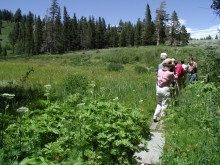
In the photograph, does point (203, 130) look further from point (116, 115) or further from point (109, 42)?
point (109, 42)

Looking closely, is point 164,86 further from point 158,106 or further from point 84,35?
point 84,35

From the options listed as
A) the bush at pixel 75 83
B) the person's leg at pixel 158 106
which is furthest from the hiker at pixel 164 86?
the bush at pixel 75 83

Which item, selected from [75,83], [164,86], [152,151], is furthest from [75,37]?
[152,151]

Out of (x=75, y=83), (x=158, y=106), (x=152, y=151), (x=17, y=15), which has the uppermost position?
(x=17, y=15)

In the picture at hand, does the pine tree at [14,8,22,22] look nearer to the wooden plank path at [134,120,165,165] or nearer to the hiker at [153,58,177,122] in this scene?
the hiker at [153,58,177,122]

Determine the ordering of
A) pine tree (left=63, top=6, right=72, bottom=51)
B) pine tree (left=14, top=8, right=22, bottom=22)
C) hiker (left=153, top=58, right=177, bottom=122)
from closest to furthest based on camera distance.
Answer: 1. hiker (left=153, top=58, right=177, bottom=122)
2. pine tree (left=63, top=6, right=72, bottom=51)
3. pine tree (left=14, top=8, right=22, bottom=22)

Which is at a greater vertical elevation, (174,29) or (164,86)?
(174,29)

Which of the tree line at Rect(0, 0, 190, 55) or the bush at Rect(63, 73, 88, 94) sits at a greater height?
the tree line at Rect(0, 0, 190, 55)

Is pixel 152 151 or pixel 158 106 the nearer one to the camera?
pixel 152 151

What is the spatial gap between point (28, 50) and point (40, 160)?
9302 centimetres

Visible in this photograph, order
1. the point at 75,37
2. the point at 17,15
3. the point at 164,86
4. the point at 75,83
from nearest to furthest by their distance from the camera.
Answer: the point at 164,86
the point at 75,83
the point at 75,37
the point at 17,15

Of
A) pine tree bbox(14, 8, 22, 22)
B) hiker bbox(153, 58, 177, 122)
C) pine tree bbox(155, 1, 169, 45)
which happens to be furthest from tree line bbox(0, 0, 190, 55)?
hiker bbox(153, 58, 177, 122)

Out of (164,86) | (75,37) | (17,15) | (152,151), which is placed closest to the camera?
(152,151)

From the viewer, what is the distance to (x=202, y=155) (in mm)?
3385
